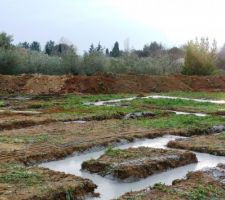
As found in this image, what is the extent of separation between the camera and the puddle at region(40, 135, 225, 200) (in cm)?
713

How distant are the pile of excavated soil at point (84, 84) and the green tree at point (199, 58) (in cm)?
583

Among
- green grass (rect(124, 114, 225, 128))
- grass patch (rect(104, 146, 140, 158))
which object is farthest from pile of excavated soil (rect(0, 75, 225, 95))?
grass patch (rect(104, 146, 140, 158))

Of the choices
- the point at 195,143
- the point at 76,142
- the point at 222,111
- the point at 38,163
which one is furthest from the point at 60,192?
the point at 222,111

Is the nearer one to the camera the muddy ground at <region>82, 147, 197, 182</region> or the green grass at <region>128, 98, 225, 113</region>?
the muddy ground at <region>82, 147, 197, 182</region>

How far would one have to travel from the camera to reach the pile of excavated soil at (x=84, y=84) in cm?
2505

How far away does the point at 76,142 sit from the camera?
1005cm

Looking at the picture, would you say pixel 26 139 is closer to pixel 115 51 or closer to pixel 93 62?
pixel 93 62

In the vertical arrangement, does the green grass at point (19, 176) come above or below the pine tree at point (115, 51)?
below

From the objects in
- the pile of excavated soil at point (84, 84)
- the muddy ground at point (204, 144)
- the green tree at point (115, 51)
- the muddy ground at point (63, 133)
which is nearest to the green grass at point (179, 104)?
the muddy ground at point (63, 133)

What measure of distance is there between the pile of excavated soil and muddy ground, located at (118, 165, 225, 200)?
18.1 metres

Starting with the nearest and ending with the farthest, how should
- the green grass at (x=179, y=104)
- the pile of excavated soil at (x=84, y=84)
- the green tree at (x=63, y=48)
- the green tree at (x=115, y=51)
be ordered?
the green grass at (x=179, y=104) → the pile of excavated soil at (x=84, y=84) → the green tree at (x=63, y=48) → the green tree at (x=115, y=51)

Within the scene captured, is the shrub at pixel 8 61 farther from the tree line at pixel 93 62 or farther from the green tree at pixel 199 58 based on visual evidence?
the green tree at pixel 199 58

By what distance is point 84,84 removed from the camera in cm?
2547

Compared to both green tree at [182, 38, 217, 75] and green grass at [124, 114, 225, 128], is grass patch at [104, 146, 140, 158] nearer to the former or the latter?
green grass at [124, 114, 225, 128]
